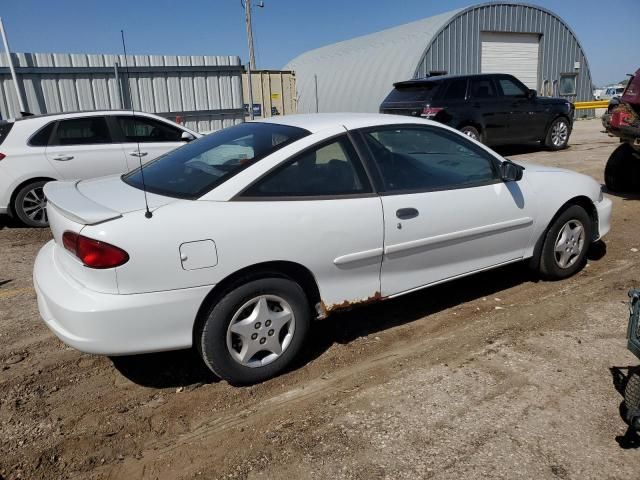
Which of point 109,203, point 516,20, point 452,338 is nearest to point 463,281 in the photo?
point 452,338

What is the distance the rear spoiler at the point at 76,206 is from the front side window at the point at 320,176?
2.49 ft

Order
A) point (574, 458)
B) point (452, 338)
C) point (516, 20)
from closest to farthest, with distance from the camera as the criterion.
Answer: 1. point (574, 458)
2. point (452, 338)
3. point (516, 20)

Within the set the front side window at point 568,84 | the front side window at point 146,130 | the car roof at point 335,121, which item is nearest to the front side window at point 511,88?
the front side window at point 146,130

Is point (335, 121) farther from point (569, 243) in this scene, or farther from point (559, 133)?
point (559, 133)

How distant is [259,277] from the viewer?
3.01 metres

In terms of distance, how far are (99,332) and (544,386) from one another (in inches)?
96.8

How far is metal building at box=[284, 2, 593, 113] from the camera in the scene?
21031 millimetres

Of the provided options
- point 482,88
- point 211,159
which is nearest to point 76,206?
point 211,159

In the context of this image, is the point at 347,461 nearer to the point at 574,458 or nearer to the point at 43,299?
the point at 574,458

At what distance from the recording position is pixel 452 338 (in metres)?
3.66

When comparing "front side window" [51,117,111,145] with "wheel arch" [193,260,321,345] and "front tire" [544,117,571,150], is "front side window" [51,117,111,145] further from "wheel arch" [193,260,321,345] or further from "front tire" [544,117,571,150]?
"front tire" [544,117,571,150]

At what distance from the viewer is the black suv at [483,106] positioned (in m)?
11.1

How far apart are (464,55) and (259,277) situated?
2128cm

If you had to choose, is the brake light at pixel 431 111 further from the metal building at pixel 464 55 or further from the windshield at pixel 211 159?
the metal building at pixel 464 55
